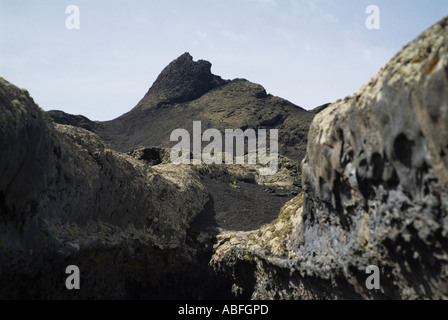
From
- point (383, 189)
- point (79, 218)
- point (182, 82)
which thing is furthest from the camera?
point (182, 82)

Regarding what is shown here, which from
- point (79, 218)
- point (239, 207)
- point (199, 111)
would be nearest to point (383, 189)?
point (79, 218)

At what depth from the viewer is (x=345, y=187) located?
12570mm

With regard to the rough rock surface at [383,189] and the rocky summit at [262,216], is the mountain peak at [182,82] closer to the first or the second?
the rocky summit at [262,216]

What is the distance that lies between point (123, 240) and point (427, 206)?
41.2 feet

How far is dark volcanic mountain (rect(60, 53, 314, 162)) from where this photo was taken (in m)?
89.9

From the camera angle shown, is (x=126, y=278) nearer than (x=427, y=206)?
No

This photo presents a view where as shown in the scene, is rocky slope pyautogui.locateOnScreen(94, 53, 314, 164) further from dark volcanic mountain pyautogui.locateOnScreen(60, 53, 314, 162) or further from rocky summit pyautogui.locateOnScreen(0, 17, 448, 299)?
rocky summit pyautogui.locateOnScreen(0, 17, 448, 299)

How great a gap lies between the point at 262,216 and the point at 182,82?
10047cm

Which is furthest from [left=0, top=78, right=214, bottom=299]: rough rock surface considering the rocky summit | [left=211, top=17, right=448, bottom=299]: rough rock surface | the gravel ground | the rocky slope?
the rocky slope

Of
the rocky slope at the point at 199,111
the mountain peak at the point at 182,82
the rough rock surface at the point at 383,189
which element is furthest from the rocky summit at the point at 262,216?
the mountain peak at the point at 182,82

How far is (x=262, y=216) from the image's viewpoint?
27297mm

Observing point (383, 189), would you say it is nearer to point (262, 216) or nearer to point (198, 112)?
point (262, 216)

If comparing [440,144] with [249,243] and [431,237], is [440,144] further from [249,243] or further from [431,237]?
[249,243]

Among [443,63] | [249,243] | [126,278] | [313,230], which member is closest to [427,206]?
[443,63]
